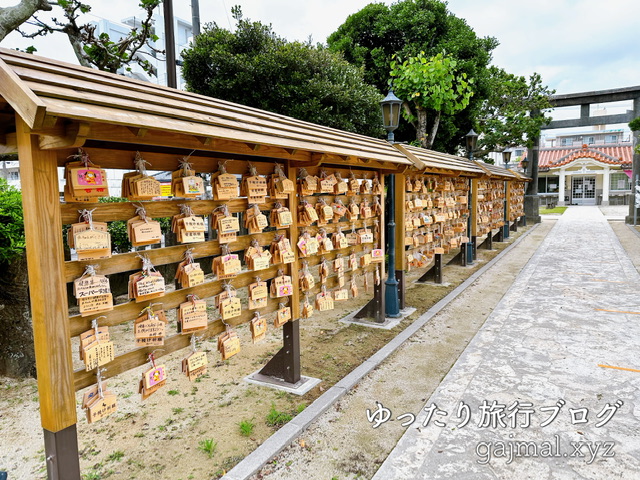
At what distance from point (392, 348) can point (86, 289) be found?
3775 mm

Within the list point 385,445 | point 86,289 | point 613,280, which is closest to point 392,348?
point 385,445

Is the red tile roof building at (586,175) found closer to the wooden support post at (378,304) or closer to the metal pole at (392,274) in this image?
the metal pole at (392,274)

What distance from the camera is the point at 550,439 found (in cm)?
334

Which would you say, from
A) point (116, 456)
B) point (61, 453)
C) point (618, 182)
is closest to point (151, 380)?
point (61, 453)

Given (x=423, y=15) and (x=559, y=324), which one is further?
(x=423, y=15)

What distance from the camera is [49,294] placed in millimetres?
2199

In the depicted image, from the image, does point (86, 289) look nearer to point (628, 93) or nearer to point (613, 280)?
point (613, 280)

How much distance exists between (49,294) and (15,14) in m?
4.60

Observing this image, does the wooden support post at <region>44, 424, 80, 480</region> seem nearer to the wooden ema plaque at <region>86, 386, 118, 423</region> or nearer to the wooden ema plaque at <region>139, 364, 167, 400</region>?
the wooden ema plaque at <region>86, 386, 118, 423</region>

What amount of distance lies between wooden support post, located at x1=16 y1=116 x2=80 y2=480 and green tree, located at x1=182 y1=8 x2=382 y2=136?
23.1ft

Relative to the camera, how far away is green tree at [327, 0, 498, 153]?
43.1 feet

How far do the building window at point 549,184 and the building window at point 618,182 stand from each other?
4020 millimetres

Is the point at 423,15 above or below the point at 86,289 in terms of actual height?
above

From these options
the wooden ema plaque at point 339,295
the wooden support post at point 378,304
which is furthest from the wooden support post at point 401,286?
the wooden ema plaque at point 339,295
